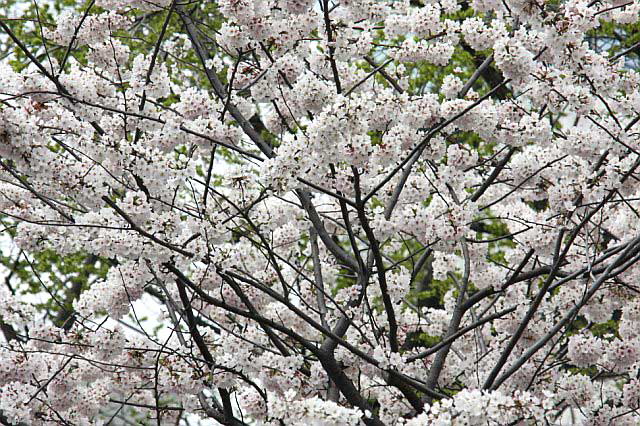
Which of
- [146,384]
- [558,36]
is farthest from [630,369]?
[146,384]

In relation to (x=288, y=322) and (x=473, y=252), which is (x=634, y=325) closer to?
(x=473, y=252)

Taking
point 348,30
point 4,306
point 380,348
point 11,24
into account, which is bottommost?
point 380,348

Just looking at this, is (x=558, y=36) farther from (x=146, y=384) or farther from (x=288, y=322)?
(x=146, y=384)

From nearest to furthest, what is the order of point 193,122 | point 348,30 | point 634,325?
1. point 193,122
2. point 348,30
3. point 634,325

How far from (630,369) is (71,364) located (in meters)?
3.76

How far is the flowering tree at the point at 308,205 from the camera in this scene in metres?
4.36

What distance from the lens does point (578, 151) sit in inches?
208

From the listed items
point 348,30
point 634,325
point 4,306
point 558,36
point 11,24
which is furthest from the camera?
point 11,24

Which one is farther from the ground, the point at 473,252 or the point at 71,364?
the point at 473,252

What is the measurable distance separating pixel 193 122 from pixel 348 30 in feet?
3.49

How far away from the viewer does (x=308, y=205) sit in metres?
5.60

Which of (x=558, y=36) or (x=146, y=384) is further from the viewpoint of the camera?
(x=146, y=384)

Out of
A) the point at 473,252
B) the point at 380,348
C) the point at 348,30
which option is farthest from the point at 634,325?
the point at 348,30

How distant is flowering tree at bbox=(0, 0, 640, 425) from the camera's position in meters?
4.36
